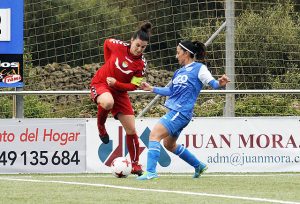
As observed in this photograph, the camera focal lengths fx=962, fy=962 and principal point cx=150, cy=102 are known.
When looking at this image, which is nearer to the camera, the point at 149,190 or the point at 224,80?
the point at 149,190

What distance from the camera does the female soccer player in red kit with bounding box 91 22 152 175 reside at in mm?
12227

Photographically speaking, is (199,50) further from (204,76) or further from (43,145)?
(43,145)

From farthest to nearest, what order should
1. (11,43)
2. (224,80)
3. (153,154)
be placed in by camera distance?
(11,43)
(153,154)
(224,80)

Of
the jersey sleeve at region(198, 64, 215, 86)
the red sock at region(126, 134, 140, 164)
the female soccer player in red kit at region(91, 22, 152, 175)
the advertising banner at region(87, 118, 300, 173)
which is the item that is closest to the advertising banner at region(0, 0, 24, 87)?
the advertising banner at region(87, 118, 300, 173)

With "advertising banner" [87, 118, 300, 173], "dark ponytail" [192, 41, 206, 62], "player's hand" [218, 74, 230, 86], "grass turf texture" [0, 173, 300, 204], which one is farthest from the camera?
"advertising banner" [87, 118, 300, 173]

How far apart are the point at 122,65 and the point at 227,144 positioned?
270 cm

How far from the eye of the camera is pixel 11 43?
1463 centimetres

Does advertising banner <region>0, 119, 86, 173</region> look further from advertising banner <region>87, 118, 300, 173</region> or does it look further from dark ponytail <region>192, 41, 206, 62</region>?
dark ponytail <region>192, 41, 206, 62</region>

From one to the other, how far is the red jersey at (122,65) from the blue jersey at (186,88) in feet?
2.43

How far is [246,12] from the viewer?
17.5 meters

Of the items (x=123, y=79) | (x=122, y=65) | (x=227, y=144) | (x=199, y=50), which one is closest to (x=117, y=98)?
(x=123, y=79)

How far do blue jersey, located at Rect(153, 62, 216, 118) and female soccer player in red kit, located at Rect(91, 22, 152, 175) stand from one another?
64cm

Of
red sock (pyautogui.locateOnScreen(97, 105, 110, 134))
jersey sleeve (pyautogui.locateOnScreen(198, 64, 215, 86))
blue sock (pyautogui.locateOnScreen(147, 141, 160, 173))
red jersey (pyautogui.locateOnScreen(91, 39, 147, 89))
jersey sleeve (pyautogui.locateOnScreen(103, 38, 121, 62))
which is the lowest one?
blue sock (pyautogui.locateOnScreen(147, 141, 160, 173))

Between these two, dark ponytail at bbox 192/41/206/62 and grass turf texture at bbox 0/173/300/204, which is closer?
grass turf texture at bbox 0/173/300/204
